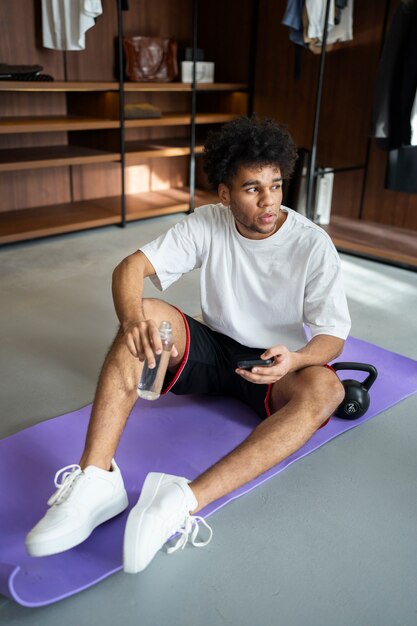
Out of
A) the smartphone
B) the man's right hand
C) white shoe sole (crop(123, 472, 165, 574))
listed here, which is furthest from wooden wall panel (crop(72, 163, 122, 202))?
white shoe sole (crop(123, 472, 165, 574))

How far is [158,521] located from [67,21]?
372 centimetres

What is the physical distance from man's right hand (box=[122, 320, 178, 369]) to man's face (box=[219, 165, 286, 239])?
51 centimetres

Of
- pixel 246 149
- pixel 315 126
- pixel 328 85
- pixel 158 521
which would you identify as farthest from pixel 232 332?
pixel 328 85

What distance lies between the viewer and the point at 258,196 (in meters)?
1.79

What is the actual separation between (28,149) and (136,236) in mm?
1056

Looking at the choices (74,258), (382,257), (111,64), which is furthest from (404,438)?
(111,64)

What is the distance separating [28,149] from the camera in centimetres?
441

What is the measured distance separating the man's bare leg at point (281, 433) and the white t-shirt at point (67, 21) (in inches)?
127

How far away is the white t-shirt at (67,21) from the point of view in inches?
153

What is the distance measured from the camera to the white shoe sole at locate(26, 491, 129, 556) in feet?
4.25

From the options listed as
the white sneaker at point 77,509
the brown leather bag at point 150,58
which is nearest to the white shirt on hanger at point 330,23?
the brown leather bag at point 150,58

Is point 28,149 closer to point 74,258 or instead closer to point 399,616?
point 74,258

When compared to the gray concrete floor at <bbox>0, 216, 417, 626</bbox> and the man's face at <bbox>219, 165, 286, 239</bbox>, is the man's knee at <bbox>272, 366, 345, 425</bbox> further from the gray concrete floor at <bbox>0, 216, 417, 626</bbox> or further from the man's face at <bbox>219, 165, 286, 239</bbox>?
the man's face at <bbox>219, 165, 286, 239</bbox>

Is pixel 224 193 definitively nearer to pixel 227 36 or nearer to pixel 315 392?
pixel 315 392
